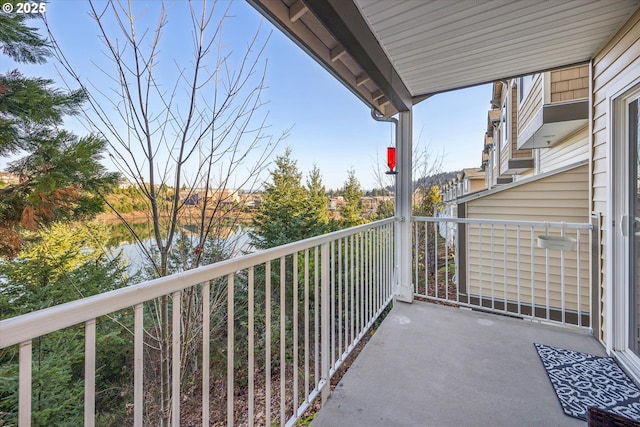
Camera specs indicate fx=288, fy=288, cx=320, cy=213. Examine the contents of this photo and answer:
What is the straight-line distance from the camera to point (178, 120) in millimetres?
2035

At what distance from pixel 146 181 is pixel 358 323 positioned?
1994 millimetres

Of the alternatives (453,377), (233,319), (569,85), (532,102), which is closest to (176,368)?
(233,319)

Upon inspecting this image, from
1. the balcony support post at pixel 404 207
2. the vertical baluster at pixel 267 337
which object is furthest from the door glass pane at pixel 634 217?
the vertical baluster at pixel 267 337

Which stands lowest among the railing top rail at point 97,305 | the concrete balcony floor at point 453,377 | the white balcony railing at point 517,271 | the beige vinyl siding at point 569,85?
the concrete balcony floor at point 453,377

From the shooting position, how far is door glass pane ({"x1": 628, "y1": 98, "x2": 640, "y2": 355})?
82.0 inches

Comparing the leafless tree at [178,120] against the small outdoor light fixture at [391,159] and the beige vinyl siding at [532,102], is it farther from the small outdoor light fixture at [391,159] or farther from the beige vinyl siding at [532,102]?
the beige vinyl siding at [532,102]

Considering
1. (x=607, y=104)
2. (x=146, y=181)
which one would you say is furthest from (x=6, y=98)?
(x=607, y=104)

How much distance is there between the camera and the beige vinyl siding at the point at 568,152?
149 inches

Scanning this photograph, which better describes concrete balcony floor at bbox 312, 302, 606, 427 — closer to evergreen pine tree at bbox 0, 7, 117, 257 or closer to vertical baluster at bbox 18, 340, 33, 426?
vertical baluster at bbox 18, 340, 33, 426

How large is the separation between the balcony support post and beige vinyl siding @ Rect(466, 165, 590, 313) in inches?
34.8

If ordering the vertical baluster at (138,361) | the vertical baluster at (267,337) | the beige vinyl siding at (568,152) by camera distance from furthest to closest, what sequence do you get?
the beige vinyl siding at (568,152) → the vertical baluster at (267,337) → the vertical baluster at (138,361)

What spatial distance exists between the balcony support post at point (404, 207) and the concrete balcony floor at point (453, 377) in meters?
0.58

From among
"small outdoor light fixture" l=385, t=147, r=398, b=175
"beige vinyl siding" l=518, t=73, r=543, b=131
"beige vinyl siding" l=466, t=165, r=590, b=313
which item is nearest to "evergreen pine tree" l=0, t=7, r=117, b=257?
"small outdoor light fixture" l=385, t=147, r=398, b=175

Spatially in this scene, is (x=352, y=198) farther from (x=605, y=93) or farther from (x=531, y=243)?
(x=605, y=93)
